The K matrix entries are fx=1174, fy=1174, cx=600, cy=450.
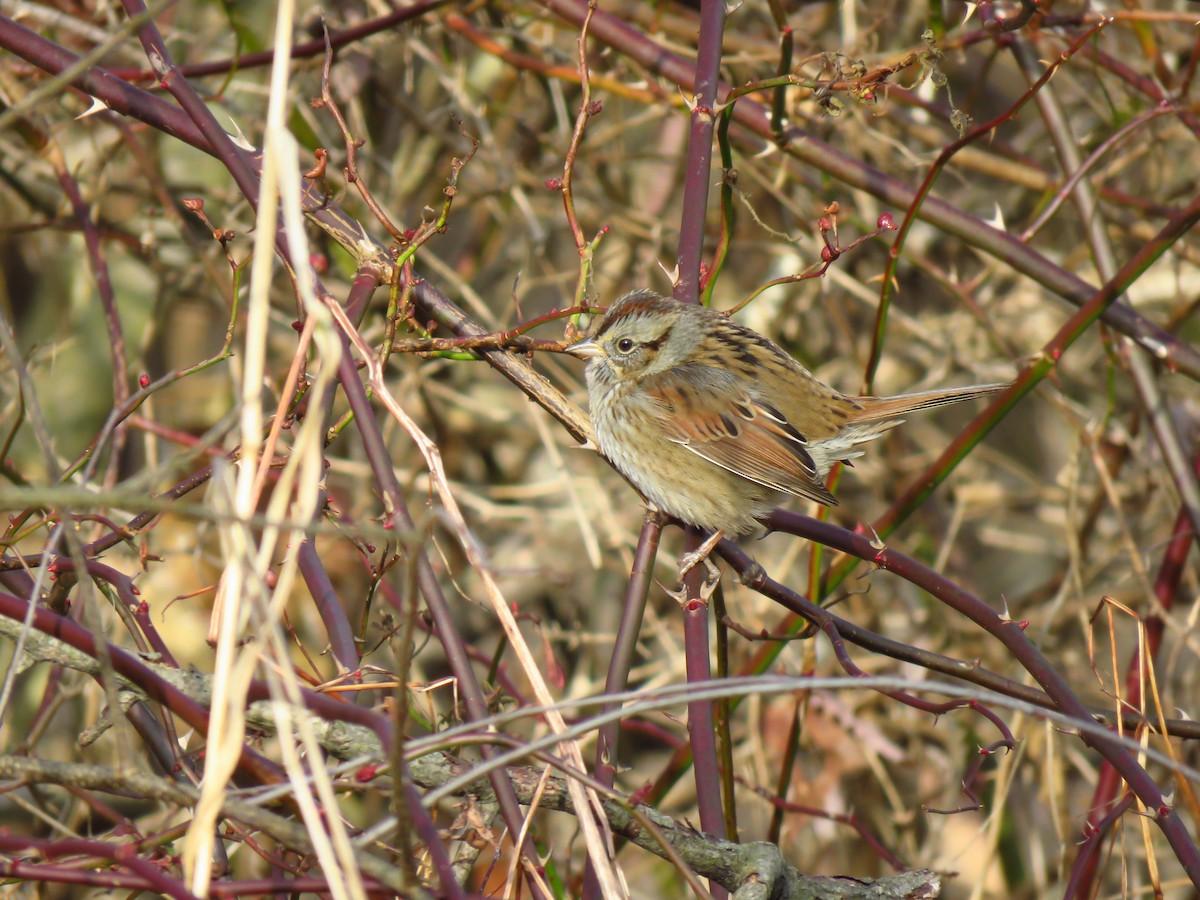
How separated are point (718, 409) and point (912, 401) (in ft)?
1.80

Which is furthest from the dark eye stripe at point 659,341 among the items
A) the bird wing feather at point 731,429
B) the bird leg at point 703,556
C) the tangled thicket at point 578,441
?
the bird leg at point 703,556

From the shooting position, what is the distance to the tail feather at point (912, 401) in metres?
3.18

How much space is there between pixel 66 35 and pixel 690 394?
235cm

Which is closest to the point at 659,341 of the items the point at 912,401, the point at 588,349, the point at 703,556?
the point at 588,349

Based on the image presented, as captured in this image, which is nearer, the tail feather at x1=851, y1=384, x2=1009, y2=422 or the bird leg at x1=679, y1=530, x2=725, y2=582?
the bird leg at x1=679, y1=530, x2=725, y2=582

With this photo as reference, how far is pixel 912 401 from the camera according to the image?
333cm

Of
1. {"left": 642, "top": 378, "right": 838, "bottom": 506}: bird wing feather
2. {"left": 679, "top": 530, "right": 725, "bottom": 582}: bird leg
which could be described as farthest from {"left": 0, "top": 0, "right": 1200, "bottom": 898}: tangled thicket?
{"left": 642, "top": 378, "right": 838, "bottom": 506}: bird wing feather

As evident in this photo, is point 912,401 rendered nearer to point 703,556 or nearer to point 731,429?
point 731,429

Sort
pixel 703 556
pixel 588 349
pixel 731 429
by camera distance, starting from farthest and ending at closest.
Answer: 1. pixel 731 429
2. pixel 588 349
3. pixel 703 556

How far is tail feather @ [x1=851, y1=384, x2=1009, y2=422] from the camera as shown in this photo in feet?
10.4

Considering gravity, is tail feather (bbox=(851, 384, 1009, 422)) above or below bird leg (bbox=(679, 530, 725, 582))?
above

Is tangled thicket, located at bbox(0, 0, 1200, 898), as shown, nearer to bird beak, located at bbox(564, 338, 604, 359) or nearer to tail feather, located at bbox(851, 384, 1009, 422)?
tail feather, located at bbox(851, 384, 1009, 422)

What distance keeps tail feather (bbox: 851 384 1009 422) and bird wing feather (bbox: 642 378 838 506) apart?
0.21 metres

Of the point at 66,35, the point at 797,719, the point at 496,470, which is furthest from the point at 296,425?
the point at 496,470
